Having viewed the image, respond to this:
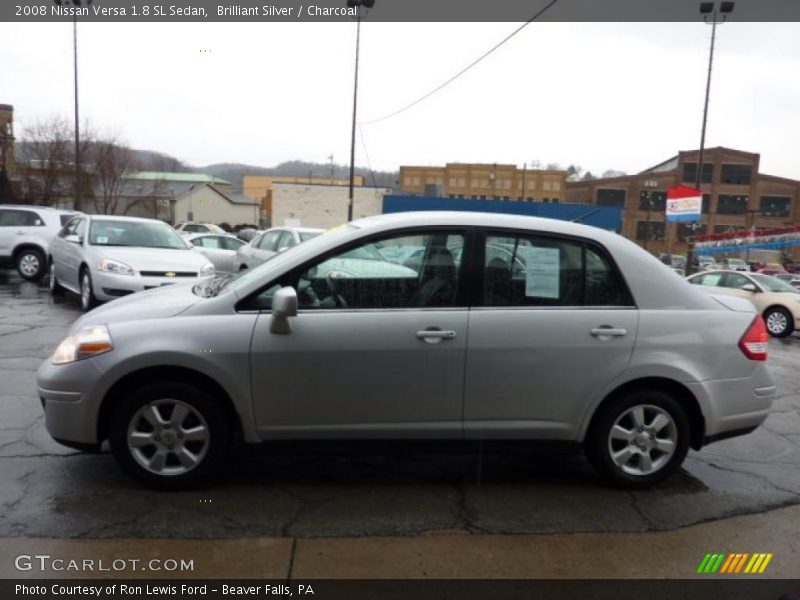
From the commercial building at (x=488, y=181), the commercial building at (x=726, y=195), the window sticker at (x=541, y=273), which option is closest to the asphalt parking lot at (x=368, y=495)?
the window sticker at (x=541, y=273)

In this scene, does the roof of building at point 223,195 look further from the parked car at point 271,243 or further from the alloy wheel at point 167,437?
the alloy wheel at point 167,437

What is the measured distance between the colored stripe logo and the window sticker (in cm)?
158

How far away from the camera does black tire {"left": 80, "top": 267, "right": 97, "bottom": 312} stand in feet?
30.7

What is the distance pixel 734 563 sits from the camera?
3158 mm

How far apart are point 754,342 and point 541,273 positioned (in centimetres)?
142

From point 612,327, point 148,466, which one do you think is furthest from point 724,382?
point 148,466

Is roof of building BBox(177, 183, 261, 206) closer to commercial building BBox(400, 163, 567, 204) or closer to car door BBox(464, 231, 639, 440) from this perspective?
commercial building BBox(400, 163, 567, 204)

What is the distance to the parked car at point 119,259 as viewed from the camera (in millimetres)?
9000

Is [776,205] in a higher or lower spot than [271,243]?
higher

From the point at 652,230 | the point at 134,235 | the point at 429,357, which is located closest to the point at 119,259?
the point at 134,235

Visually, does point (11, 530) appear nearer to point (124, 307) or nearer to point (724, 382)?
point (124, 307)

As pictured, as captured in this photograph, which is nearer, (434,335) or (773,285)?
(434,335)

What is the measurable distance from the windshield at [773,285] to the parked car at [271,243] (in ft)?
30.8

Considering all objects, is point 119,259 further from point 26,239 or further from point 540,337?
point 540,337
